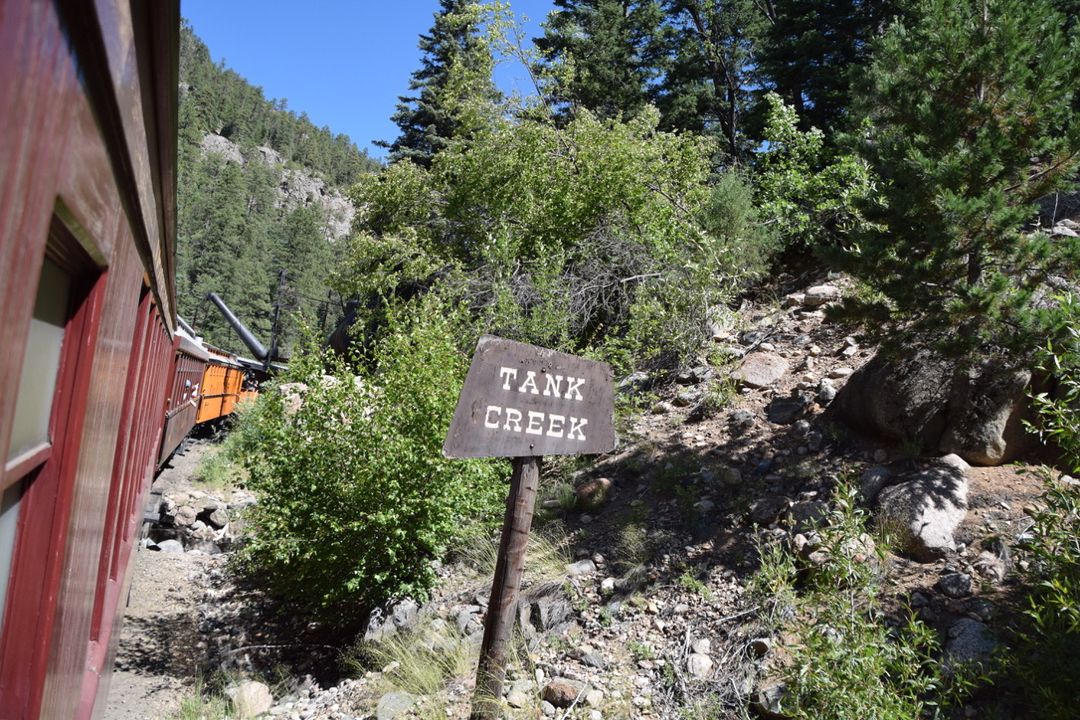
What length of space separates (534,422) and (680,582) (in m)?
2.80

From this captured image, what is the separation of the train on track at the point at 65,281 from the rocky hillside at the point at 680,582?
3138 millimetres

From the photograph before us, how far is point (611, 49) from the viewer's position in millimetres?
22312

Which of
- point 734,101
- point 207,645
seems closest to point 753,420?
point 207,645

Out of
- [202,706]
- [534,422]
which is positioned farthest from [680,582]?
[202,706]

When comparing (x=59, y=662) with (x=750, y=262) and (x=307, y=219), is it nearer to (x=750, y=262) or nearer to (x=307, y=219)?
(x=750, y=262)

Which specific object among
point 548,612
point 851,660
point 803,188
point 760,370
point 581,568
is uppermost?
point 803,188

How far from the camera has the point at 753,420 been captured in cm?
733

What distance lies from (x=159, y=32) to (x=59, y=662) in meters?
1.32

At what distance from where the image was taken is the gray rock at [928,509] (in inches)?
188

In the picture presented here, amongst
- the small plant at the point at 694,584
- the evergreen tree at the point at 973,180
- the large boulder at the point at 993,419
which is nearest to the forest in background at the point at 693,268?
the evergreen tree at the point at 973,180

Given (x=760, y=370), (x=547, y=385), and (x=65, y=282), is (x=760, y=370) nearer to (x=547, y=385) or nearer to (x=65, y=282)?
(x=547, y=385)

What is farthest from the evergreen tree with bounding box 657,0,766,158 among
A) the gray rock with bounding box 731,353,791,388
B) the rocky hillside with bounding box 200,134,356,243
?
the rocky hillside with bounding box 200,134,356,243

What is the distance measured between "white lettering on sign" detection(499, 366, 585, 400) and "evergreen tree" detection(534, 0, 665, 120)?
Answer: 1901 cm

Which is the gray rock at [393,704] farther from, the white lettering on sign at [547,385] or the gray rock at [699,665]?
the white lettering on sign at [547,385]
